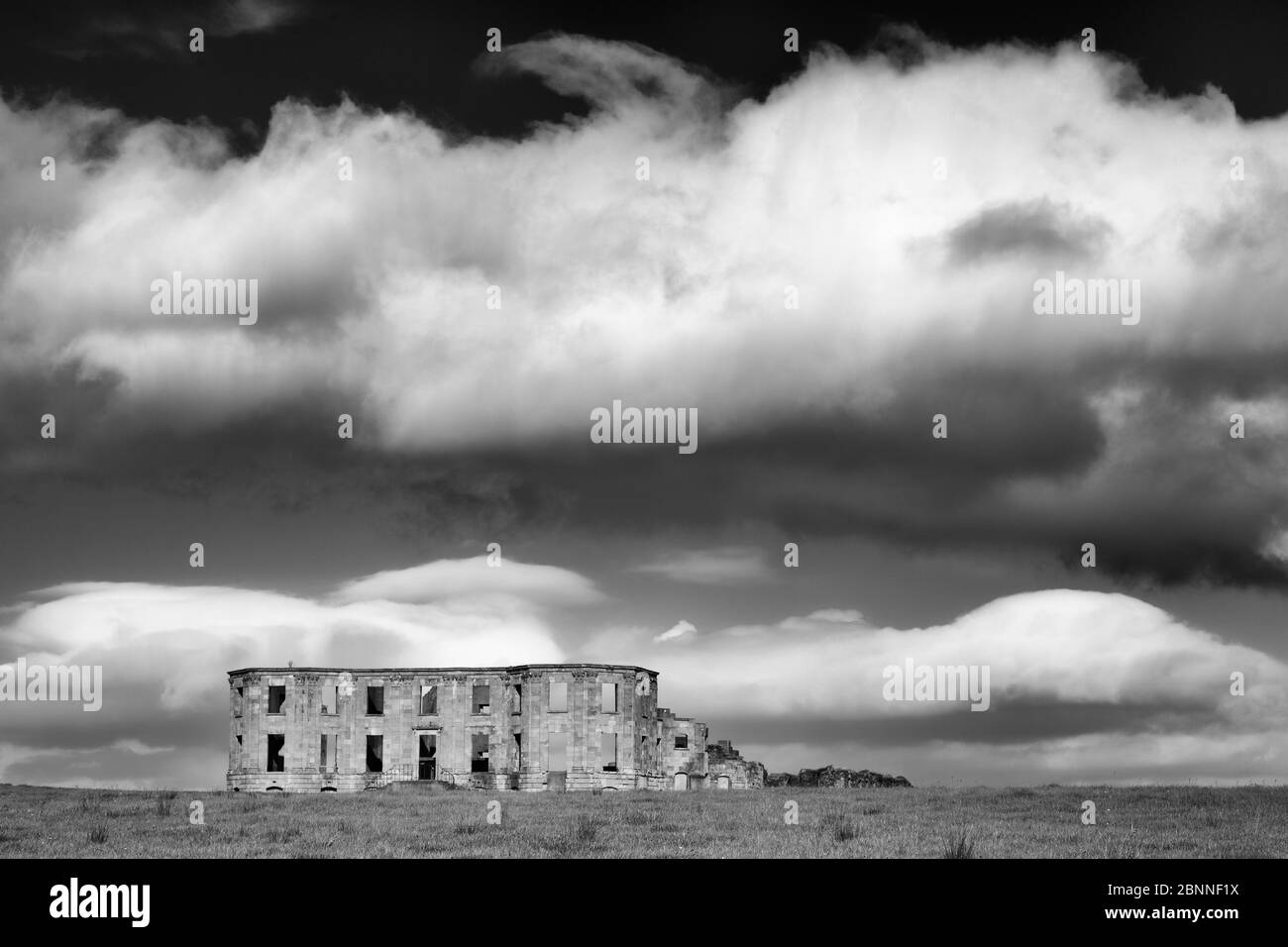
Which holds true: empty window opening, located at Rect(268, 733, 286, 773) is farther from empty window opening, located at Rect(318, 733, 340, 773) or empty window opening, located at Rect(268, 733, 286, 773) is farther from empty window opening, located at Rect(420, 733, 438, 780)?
empty window opening, located at Rect(420, 733, 438, 780)

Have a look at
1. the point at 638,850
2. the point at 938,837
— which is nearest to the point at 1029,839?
the point at 938,837

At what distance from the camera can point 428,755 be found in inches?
2857

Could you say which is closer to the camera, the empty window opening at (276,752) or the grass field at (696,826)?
the grass field at (696,826)

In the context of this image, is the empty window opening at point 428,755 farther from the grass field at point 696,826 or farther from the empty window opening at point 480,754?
the grass field at point 696,826

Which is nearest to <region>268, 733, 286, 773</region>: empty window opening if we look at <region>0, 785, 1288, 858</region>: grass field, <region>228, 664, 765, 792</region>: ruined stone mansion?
<region>228, 664, 765, 792</region>: ruined stone mansion

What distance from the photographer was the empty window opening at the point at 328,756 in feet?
234

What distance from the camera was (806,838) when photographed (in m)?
→ 24.6

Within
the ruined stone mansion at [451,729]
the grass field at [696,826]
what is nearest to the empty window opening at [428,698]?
the ruined stone mansion at [451,729]

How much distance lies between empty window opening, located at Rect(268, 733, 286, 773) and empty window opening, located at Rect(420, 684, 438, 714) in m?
7.06

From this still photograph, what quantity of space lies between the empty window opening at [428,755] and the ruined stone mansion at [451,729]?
0.05 m

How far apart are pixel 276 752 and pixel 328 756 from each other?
9.55 feet

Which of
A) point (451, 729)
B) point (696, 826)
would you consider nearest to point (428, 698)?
point (451, 729)

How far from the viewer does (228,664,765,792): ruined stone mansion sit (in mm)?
68250
